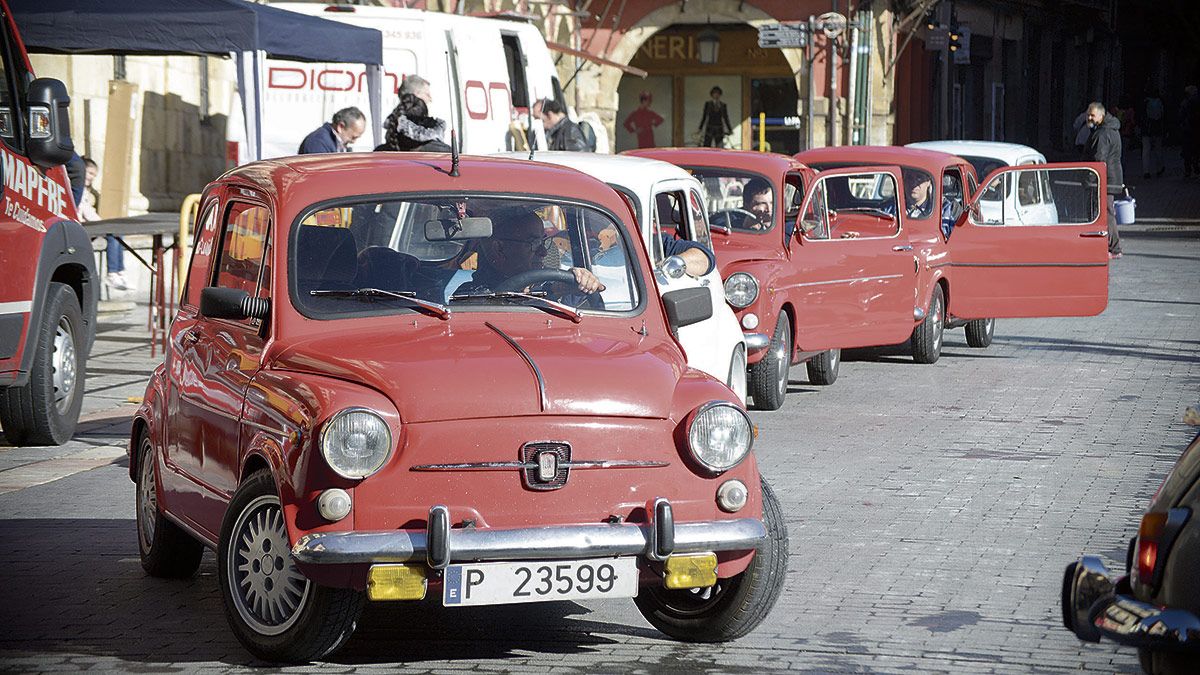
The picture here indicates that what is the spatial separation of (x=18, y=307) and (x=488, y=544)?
5.69m

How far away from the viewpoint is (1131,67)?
67.8m

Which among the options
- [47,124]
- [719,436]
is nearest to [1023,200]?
[47,124]

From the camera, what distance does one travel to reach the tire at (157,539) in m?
7.57

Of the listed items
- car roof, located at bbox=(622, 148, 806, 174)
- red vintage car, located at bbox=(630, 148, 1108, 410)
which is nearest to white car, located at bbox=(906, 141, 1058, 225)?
red vintage car, located at bbox=(630, 148, 1108, 410)

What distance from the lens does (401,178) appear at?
6.95m

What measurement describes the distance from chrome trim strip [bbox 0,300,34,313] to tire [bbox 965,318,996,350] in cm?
879

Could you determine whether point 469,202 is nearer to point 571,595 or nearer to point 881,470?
point 571,595

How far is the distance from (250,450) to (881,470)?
191 inches

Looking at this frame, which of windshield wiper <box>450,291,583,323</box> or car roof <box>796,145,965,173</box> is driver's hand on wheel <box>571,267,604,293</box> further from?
car roof <box>796,145,965,173</box>

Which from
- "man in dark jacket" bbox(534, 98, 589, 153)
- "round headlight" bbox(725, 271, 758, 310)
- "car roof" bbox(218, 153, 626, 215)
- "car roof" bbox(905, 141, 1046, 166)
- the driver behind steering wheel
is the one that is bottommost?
"round headlight" bbox(725, 271, 758, 310)

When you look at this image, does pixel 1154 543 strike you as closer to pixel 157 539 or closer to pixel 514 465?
pixel 514 465

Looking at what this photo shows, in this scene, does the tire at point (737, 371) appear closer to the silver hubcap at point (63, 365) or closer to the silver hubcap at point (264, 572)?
the silver hubcap at point (63, 365)

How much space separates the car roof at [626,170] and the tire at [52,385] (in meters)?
2.84

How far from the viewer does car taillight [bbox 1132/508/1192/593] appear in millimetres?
4547
